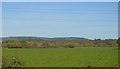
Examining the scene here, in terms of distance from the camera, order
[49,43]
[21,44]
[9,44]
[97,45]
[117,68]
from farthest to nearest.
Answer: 1. [97,45]
2. [49,43]
3. [21,44]
4. [9,44]
5. [117,68]

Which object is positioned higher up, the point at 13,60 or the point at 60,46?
the point at 13,60

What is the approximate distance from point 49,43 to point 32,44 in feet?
13.3

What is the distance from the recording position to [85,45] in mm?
81688

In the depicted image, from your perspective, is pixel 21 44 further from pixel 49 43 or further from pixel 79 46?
pixel 79 46

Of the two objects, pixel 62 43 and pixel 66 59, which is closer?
pixel 66 59

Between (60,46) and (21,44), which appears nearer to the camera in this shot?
(21,44)

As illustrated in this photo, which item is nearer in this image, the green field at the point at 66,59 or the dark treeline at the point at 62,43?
the green field at the point at 66,59

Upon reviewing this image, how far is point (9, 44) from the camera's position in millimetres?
57906

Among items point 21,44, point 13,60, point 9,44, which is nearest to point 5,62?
point 13,60

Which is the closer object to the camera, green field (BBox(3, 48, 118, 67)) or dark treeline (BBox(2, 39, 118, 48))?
green field (BBox(3, 48, 118, 67))

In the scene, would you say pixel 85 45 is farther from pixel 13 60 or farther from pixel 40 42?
pixel 13 60

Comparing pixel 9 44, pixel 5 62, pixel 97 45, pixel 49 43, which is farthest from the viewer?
pixel 97 45

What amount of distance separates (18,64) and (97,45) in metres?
66.5

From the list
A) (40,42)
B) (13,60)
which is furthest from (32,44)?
(13,60)
